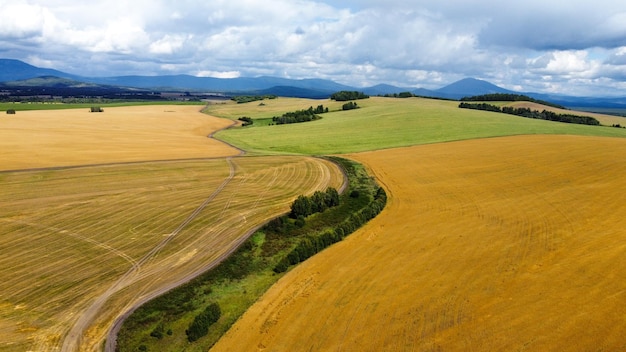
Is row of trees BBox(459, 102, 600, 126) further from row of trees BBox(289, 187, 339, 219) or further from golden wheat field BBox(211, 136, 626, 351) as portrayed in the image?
row of trees BBox(289, 187, 339, 219)

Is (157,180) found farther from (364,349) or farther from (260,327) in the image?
(364,349)

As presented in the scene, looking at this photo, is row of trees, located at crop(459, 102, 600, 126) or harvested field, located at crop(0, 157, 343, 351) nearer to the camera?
harvested field, located at crop(0, 157, 343, 351)

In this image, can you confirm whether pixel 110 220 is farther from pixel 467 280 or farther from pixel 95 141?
pixel 95 141

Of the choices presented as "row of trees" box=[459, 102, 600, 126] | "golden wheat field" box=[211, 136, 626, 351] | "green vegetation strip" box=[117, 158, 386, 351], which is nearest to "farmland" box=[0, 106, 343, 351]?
"green vegetation strip" box=[117, 158, 386, 351]

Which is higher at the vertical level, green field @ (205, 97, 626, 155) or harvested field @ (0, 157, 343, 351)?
green field @ (205, 97, 626, 155)

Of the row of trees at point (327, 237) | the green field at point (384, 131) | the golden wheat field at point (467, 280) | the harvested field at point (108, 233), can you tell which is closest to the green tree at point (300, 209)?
the harvested field at point (108, 233)

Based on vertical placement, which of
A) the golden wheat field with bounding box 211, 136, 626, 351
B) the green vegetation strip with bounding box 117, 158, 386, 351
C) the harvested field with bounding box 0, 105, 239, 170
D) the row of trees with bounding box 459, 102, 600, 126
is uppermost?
the row of trees with bounding box 459, 102, 600, 126

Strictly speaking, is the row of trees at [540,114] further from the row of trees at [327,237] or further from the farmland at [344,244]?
the row of trees at [327,237]
